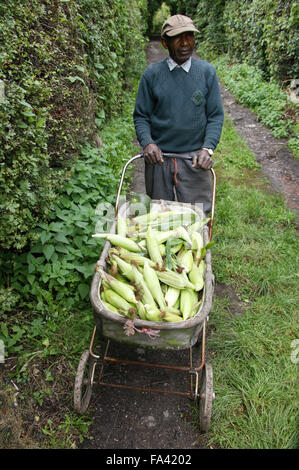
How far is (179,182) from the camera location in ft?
11.9

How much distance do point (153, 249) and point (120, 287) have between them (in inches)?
16.2

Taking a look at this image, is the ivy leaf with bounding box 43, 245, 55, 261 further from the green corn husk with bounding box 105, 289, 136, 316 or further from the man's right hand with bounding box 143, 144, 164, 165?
the man's right hand with bounding box 143, 144, 164, 165

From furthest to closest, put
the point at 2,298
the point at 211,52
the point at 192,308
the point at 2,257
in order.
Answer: the point at 211,52 < the point at 2,257 < the point at 2,298 < the point at 192,308

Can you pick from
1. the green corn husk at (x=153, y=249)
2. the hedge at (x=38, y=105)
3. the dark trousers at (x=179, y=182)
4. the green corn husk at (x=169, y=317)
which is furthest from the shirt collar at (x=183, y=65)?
the green corn husk at (x=169, y=317)

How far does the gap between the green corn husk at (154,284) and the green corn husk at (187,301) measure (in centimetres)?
13

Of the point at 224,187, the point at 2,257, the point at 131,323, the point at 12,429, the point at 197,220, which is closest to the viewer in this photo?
the point at 131,323

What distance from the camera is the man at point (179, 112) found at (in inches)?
124

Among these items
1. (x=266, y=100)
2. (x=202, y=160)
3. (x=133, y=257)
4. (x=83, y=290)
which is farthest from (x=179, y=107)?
(x=266, y=100)

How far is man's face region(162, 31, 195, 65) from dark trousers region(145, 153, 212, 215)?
931 mm

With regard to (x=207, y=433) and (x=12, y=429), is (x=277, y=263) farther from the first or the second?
(x=12, y=429)

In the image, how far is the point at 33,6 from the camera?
10.2 ft

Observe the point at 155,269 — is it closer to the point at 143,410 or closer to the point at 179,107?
the point at 143,410

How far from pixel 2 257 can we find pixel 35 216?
49cm

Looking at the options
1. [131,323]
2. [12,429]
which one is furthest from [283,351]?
[12,429]
